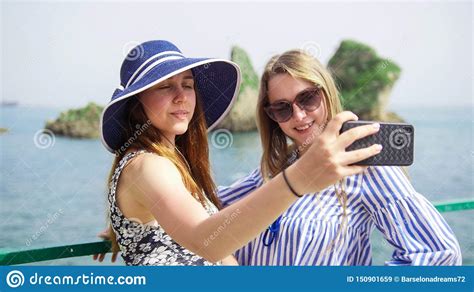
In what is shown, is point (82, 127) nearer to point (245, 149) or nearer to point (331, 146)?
point (245, 149)

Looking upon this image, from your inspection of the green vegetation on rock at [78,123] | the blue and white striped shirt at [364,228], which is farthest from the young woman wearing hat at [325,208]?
the green vegetation on rock at [78,123]

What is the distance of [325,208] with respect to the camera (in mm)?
2189

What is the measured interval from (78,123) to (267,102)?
27.9m

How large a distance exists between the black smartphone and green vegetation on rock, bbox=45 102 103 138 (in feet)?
85.3

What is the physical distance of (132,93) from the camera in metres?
2.00

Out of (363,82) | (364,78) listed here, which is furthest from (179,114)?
(364,78)

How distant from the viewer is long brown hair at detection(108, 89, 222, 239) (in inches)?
79.5

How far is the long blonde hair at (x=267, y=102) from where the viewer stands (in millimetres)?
2236

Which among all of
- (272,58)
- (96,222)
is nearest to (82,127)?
(96,222)

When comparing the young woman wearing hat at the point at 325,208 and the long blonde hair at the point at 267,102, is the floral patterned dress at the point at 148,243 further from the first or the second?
the long blonde hair at the point at 267,102

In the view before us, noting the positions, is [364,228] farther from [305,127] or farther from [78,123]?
[78,123]

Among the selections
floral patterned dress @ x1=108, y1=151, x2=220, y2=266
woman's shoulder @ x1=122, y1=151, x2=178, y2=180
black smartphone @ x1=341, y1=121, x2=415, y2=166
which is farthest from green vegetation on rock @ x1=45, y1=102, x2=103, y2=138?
black smartphone @ x1=341, y1=121, x2=415, y2=166
